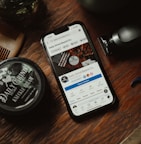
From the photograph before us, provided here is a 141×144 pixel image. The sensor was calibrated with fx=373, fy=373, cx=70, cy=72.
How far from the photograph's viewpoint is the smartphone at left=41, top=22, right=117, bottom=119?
0.70 m

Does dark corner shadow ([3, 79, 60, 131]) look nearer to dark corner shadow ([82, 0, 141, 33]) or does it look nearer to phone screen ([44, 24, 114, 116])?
phone screen ([44, 24, 114, 116])

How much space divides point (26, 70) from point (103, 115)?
165 millimetres

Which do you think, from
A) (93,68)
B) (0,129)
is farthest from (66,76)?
(0,129)

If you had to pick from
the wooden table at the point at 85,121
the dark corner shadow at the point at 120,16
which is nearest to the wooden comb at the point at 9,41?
the wooden table at the point at 85,121

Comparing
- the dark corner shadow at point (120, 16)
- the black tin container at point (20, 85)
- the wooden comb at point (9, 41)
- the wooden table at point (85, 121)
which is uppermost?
the wooden comb at point (9, 41)

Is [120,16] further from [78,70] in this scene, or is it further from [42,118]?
[42,118]

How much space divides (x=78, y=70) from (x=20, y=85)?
0.39 ft

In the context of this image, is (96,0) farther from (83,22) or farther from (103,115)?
(103,115)

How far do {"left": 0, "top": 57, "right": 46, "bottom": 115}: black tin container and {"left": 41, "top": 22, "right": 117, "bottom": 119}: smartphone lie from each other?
0.05 meters

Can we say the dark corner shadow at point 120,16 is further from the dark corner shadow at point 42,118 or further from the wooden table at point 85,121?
the dark corner shadow at point 42,118

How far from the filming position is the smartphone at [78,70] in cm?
70

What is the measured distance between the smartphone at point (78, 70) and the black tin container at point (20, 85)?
0.05 metres

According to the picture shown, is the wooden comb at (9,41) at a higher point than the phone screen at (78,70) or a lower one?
higher

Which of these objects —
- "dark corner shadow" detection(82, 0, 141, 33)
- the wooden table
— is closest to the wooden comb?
the wooden table
